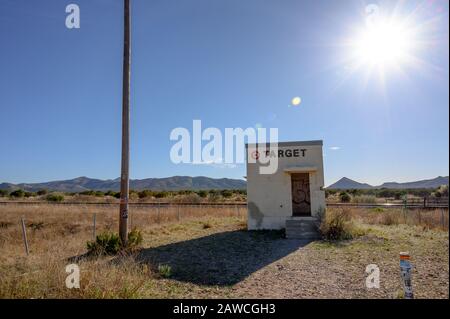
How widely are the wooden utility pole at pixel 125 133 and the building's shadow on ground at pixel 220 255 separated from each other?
3.97ft

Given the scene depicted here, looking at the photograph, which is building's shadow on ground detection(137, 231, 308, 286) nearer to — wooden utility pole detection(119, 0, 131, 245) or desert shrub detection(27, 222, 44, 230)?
wooden utility pole detection(119, 0, 131, 245)

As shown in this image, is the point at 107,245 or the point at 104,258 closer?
the point at 104,258

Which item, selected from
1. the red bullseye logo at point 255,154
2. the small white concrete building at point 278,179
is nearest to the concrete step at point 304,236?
the small white concrete building at point 278,179

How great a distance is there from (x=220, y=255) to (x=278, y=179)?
6.19 metres

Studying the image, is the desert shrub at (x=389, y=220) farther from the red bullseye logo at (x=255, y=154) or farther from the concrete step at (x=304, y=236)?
the red bullseye logo at (x=255, y=154)

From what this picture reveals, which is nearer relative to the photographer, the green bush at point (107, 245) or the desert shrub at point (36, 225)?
the green bush at point (107, 245)

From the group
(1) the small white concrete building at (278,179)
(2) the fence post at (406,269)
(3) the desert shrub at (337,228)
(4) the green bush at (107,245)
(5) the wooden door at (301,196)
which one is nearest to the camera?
(2) the fence post at (406,269)

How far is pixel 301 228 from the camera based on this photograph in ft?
41.0

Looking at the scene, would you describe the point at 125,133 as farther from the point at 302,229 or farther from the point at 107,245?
the point at 302,229

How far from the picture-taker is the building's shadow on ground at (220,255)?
276 inches

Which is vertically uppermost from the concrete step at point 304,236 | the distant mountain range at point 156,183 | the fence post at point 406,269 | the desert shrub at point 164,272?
the distant mountain range at point 156,183

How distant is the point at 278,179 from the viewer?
14305mm

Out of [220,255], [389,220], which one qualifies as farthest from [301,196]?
[220,255]
